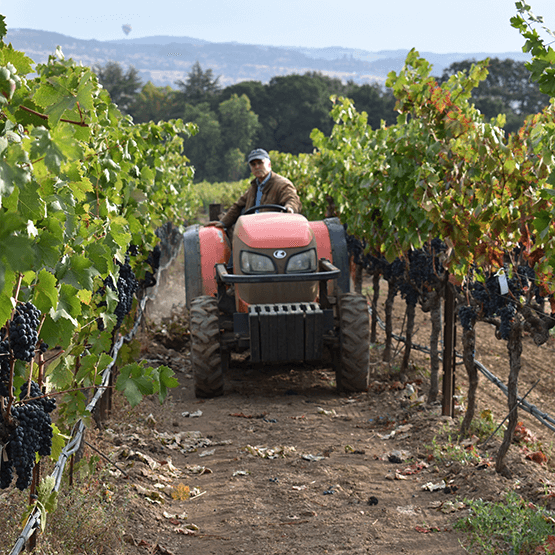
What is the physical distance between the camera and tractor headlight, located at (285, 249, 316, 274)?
560 cm

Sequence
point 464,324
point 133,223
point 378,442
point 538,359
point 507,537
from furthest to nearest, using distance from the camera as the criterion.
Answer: point 538,359 → point 378,442 → point 464,324 → point 133,223 → point 507,537

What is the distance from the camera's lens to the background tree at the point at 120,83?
66.9 meters

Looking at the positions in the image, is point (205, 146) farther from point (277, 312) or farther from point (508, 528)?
point (508, 528)

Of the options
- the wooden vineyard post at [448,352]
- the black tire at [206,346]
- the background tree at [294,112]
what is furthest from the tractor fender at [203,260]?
the background tree at [294,112]

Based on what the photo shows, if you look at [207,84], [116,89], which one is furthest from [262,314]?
[207,84]

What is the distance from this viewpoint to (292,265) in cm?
561

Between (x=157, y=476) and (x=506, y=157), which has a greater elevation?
(x=506, y=157)

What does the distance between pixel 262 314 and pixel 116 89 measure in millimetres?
66929

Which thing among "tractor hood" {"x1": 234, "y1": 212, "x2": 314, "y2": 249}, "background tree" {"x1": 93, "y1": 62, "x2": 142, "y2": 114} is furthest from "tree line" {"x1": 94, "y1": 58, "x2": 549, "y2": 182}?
"tractor hood" {"x1": 234, "y1": 212, "x2": 314, "y2": 249}

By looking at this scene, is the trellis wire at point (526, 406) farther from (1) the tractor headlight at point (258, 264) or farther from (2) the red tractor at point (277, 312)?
(1) the tractor headlight at point (258, 264)

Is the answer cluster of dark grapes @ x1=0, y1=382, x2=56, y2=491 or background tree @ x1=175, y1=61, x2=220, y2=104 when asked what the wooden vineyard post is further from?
background tree @ x1=175, y1=61, x2=220, y2=104

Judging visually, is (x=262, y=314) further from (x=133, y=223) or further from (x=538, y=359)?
(x=538, y=359)

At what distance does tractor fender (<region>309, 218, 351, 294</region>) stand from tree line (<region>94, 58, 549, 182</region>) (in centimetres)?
5460

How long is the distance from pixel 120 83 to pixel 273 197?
228ft
